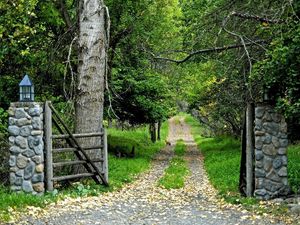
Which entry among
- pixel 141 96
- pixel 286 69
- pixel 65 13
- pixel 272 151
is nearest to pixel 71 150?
pixel 272 151

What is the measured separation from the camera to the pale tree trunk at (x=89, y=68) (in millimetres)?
12273

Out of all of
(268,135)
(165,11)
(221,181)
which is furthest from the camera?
(165,11)

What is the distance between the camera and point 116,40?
19.4m

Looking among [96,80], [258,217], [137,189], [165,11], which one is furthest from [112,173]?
[165,11]

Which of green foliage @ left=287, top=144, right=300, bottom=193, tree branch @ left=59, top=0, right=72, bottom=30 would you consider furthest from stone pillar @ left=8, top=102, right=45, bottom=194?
tree branch @ left=59, top=0, right=72, bottom=30

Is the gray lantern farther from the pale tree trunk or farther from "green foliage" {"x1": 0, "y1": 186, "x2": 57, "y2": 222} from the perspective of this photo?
the pale tree trunk

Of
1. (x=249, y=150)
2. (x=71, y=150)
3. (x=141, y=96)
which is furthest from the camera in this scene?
(x=141, y=96)

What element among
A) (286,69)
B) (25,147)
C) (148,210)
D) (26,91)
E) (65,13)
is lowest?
(148,210)

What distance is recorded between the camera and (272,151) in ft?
32.9

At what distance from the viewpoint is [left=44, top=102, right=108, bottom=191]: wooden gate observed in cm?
1042

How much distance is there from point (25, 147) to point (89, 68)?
309cm

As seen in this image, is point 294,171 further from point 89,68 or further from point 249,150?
point 89,68

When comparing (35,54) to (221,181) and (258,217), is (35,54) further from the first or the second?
(258,217)

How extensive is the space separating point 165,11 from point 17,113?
1446 centimetres
